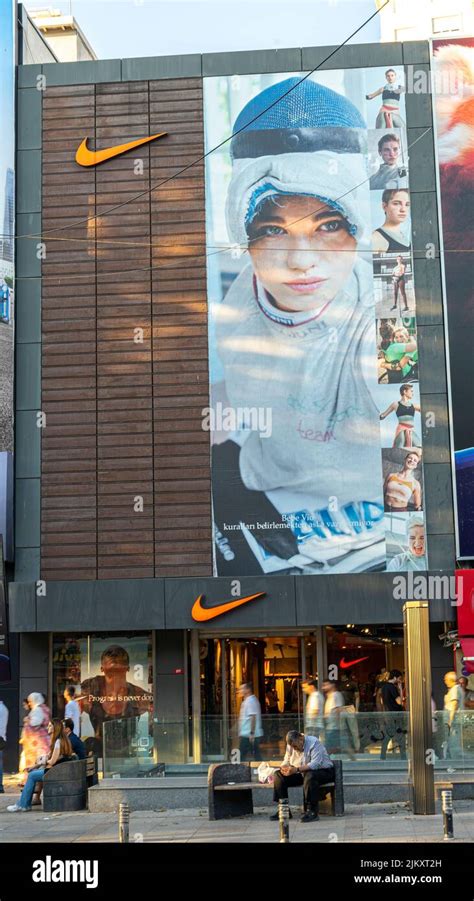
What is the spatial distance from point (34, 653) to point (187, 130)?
12.9 meters

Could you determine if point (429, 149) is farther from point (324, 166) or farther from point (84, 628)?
point (84, 628)

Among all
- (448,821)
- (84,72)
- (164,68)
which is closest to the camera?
Answer: (448,821)

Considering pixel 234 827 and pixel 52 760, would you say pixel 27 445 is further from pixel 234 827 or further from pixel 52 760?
pixel 234 827

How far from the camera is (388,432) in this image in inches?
1064

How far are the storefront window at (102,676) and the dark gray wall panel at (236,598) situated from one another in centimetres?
173

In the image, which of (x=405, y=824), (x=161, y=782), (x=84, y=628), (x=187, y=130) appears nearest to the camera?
(x=405, y=824)

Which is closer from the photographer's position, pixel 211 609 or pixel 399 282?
pixel 211 609

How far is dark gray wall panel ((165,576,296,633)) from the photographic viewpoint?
26.2 meters

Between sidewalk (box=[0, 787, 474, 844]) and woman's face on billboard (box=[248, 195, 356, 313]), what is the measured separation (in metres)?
12.6

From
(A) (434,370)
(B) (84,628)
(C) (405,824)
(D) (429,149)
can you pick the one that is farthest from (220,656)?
(D) (429,149)

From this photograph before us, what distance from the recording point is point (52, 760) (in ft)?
66.4

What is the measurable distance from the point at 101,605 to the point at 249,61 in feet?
43.9
